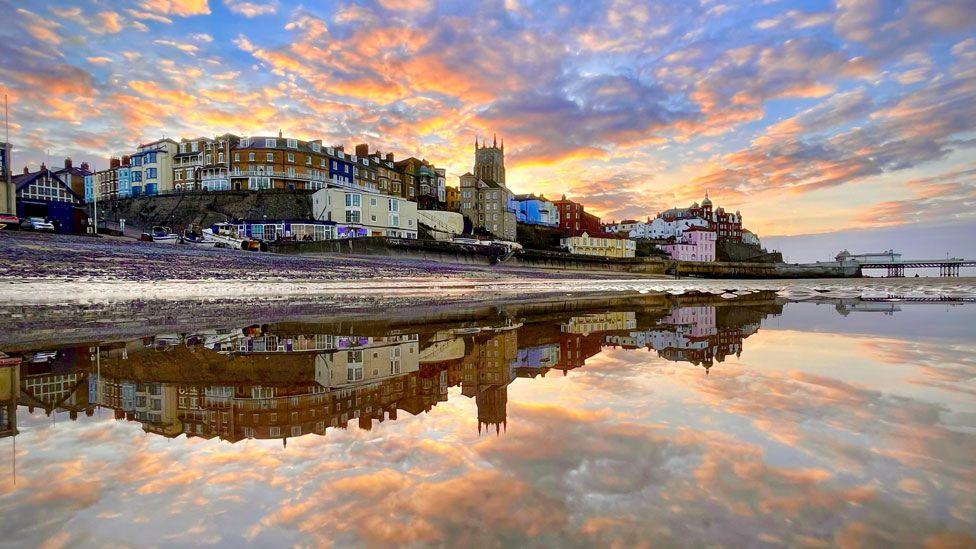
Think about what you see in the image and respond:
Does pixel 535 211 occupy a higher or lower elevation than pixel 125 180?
lower

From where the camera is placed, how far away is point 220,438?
3566mm

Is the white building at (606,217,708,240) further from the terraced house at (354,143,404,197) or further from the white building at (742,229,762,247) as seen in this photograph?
the terraced house at (354,143,404,197)

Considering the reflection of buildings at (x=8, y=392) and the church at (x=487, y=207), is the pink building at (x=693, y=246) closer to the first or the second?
the church at (x=487, y=207)

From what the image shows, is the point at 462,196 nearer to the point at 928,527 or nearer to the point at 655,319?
the point at 655,319

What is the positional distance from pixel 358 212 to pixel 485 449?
6597cm

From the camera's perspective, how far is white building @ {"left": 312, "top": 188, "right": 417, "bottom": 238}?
6500 cm

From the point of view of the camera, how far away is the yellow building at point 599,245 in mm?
101125

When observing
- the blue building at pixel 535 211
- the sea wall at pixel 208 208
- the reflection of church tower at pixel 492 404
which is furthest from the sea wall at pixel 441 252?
the reflection of church tower at pixel 492 404

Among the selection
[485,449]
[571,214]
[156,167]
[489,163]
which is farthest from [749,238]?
[485,449]

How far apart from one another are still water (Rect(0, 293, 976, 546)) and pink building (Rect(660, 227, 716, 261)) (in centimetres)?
11932

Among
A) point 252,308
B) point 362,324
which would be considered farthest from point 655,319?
point 252,308

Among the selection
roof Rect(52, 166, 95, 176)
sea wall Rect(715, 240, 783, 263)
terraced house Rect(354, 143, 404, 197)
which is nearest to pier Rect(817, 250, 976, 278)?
sea wall Rect(715, 240, 783, 263)

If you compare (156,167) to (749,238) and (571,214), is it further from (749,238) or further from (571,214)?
(749,238)

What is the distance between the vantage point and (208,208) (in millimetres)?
67125
